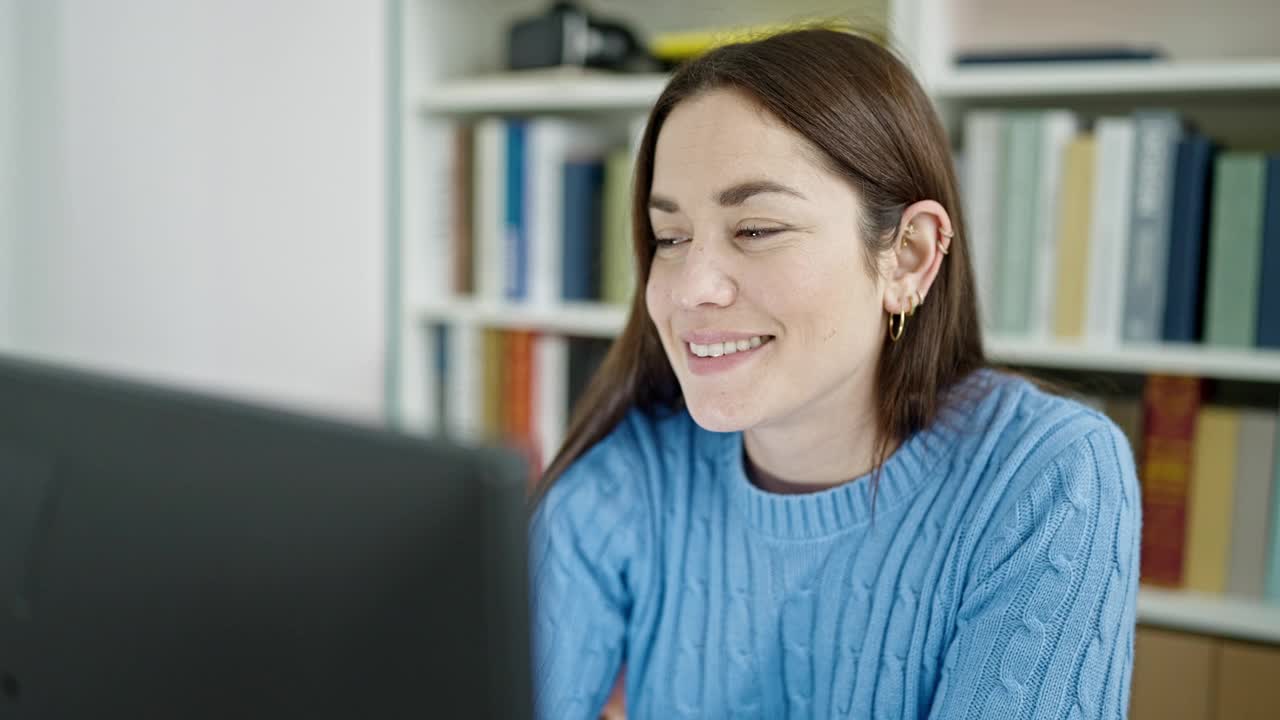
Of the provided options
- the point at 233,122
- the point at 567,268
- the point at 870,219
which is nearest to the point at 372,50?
the point at 233,122

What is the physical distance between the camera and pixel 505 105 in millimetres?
2053

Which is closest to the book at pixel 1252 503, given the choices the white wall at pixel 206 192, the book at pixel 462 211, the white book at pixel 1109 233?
the white book at pixel 1109 233

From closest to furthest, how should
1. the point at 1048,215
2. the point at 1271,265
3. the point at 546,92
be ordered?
1. the point at 1271,265
2. the point at 1048,215
3. the point at 546,92

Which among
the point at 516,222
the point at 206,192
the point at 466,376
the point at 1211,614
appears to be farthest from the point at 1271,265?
the point at 206,192

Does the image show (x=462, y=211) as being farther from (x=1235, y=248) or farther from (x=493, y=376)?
(x=1235, y=248)

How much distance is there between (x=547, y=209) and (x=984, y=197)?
2.54 ft

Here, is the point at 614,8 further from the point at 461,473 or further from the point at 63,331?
the point at 461,473

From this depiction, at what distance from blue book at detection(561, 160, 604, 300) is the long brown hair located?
747 millimetres

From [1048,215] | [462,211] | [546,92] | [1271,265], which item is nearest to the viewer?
[1271,265]

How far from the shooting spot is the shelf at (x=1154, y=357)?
1558 mm

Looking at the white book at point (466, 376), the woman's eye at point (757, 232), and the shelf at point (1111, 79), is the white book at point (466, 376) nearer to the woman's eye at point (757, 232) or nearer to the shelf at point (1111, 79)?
the shelf at point (1111, 79)

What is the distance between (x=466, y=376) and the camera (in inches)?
84.2

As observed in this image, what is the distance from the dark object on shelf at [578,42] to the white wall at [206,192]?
1.39ft

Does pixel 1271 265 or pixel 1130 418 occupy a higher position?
pixel 1271 265
